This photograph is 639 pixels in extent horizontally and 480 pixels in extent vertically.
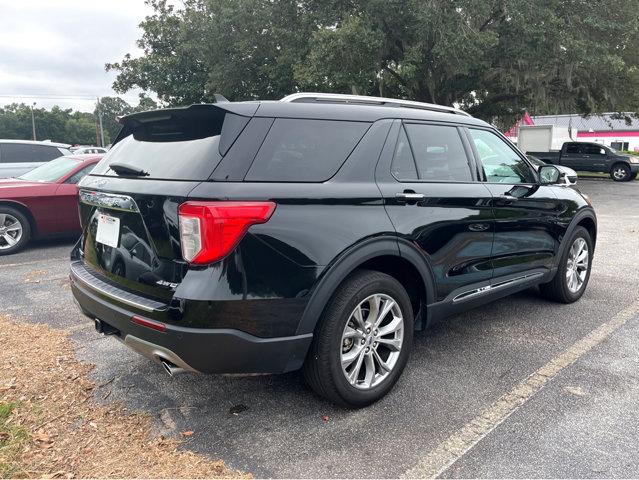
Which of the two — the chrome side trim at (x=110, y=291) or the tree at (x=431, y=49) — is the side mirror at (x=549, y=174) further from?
the tree at (x=431, y=49)

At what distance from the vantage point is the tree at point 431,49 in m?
14.5

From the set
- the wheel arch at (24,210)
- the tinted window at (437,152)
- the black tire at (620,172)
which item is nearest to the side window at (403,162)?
the tinted window at (437,152)

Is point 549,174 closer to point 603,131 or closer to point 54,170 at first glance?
point 54,170

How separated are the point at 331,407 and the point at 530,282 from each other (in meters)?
2.20

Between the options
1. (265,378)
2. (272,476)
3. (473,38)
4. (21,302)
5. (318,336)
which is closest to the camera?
(272,476)

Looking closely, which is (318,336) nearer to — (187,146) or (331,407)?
(331,407)

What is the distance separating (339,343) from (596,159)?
978 inches

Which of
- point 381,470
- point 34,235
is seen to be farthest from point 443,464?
point 34,235

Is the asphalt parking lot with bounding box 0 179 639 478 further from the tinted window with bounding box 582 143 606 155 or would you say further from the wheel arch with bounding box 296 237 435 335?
the tinted window with bounding box 582 143 606 155

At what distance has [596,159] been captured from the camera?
76.8ft

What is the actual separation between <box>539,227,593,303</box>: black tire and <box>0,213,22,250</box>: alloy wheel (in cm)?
682

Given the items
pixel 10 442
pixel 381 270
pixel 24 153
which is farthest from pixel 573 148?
pixel 10 442

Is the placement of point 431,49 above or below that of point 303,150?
above

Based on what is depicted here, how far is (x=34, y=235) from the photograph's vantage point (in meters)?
7.21
